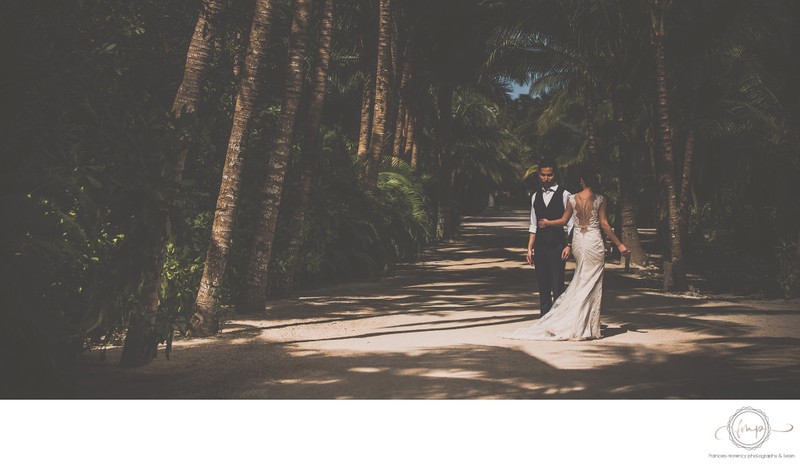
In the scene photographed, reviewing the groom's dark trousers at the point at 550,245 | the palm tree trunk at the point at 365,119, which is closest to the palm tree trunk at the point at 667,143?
the palm tree trunk at the point at 365,119

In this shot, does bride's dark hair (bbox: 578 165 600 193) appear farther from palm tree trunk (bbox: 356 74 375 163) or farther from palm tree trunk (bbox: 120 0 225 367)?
palm tree trunk (bbox: 356 74 375 163)

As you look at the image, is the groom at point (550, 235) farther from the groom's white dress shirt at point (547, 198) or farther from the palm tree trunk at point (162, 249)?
the palm tree trunk at point (162, 249)

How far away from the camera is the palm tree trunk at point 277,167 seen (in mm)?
12727

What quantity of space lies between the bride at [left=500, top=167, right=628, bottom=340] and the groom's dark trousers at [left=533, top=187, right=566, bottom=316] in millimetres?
162

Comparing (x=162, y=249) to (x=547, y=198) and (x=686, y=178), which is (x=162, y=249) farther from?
(x=686, y=178)

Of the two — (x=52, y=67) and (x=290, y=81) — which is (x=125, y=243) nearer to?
(x=52, y=67)

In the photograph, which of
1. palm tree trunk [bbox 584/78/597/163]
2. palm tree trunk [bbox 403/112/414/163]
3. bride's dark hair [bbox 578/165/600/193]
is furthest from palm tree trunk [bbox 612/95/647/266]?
bride's dark hair [bbox 578/165/600/193]

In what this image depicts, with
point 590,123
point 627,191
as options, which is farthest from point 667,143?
point 590,123

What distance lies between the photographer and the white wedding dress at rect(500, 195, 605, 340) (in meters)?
10.3

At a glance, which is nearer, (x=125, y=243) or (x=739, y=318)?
(x=125, y=243)

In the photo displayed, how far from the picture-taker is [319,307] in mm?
13812

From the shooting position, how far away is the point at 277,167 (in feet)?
42.5
